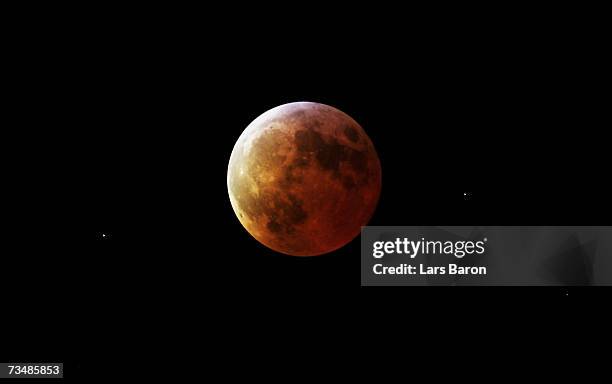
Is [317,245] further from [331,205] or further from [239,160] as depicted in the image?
[239,160]

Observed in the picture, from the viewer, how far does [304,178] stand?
6.30m

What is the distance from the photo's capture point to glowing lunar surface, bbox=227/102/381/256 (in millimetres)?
6352

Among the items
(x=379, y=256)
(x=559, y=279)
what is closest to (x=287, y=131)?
(x=379, y=256)

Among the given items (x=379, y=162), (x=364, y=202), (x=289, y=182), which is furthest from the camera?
(x=379, y=162)

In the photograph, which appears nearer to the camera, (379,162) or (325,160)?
(325,160)

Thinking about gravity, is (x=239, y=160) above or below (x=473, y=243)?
above

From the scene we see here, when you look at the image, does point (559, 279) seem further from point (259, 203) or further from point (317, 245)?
point (259, 203)

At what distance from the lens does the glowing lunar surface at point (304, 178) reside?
6.35 metres

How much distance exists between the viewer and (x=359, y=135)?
22.8 ft

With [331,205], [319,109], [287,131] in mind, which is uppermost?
[319,109]

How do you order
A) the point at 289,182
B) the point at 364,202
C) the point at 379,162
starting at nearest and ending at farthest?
the point at 289,182 < the point at 364,202 < the point at 379,162

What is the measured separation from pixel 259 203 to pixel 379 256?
180 cm

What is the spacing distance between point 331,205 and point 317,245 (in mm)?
757

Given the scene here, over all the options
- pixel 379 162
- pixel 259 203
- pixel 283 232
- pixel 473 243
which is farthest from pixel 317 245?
pixel 473 243
